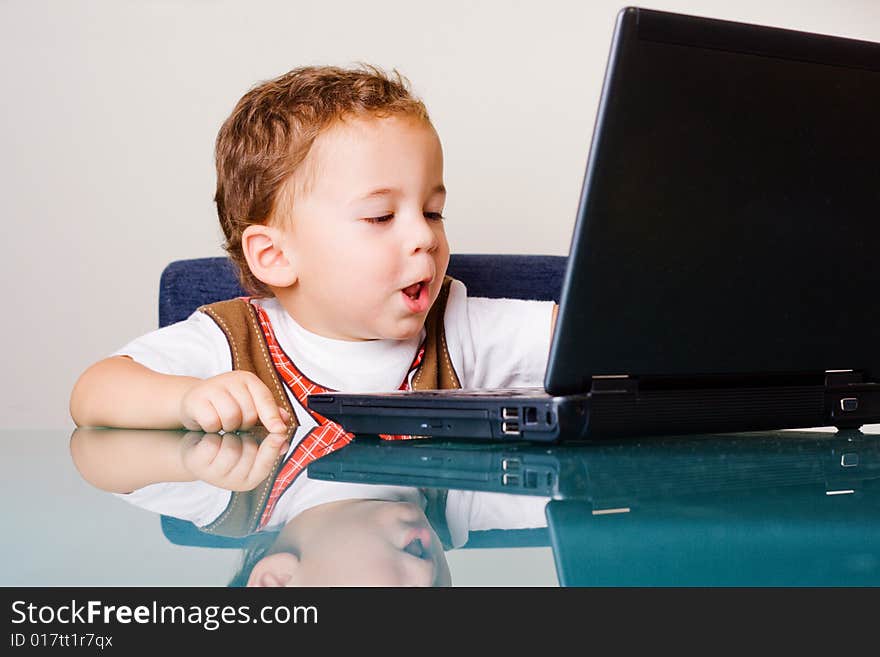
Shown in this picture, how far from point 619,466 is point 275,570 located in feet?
1.03

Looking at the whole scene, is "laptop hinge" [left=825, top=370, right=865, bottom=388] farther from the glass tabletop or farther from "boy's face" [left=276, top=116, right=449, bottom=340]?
"boy's face" [left=276, top=116, right=449, bottom=340]

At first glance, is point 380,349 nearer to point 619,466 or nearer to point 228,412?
point 228,412

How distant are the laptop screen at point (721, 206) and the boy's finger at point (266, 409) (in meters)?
0.30

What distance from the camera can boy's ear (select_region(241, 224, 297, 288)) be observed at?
134 cm

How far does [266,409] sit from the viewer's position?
2.81 ft

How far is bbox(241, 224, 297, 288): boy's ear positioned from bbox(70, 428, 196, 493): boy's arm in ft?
1.38

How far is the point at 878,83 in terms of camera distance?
2.24ft

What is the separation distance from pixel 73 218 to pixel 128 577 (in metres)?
1.88

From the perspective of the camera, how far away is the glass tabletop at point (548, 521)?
1.00 feet

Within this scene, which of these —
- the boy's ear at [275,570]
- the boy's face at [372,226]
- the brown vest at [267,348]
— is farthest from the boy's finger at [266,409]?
the boy's ear at [275,570]

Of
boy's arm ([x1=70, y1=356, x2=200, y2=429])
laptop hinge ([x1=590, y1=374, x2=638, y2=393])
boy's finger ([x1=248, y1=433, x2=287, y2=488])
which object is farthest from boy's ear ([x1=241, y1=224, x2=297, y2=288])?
laptop hinge ([x1=590, y1=374, x2=638, y2=393])

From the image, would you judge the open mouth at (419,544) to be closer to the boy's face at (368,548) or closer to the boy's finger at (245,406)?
the boy's face at (368,548)
